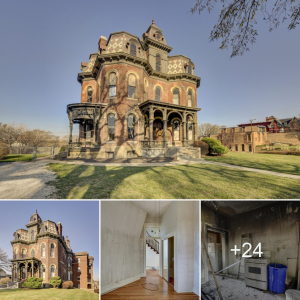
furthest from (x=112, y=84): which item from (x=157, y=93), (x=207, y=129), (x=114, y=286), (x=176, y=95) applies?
(x=114, y=286)

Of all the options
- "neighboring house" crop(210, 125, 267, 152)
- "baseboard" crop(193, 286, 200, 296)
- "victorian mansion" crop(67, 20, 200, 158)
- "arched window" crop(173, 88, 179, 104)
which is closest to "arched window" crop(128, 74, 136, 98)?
"victorian mansion" crop(67, 20, 200, 158)

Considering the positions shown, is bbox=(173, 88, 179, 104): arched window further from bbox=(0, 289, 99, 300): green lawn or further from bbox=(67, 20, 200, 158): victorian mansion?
bbox=(0, 289, 99, 300): green lawn

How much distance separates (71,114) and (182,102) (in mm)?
8030

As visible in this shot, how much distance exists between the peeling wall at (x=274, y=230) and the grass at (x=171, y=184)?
0.97ft

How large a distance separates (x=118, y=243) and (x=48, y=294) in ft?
6.09

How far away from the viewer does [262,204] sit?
3.37 m

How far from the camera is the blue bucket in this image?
9.61 ft

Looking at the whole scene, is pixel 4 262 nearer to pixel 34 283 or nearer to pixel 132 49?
pixel 34 283

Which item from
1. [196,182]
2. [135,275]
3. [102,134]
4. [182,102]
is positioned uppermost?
[182,102]

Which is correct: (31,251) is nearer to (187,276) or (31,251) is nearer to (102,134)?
(187,276)

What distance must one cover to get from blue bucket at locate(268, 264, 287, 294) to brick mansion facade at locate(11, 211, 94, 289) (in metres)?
3.70

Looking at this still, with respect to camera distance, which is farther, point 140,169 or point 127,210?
point 140,169

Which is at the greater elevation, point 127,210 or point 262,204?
point 262,204

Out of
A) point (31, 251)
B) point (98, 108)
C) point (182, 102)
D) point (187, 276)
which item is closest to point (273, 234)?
point (187, 276)
